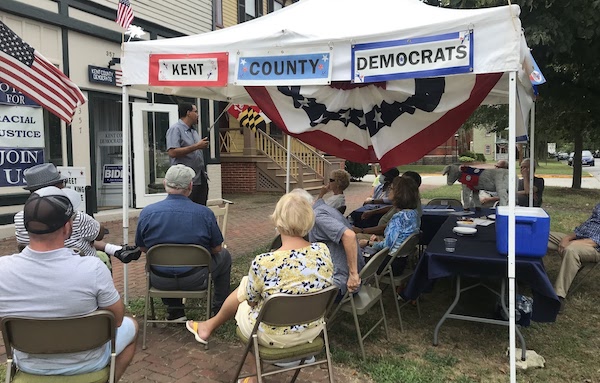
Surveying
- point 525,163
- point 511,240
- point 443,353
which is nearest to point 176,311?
point 443,353

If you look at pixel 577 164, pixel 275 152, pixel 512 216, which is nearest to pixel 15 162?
pixel 512 216

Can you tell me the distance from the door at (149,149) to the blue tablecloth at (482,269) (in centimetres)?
744

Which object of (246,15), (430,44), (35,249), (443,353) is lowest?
(443,353)

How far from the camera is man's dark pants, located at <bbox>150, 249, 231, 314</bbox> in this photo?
3711 mm

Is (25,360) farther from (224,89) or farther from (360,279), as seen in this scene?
(224,89)

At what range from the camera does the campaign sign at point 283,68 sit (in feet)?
11.8

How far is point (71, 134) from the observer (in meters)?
8.73

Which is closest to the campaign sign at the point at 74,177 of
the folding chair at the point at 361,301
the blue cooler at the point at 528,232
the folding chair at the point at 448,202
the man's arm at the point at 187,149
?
the man's arm at the point at 187,149

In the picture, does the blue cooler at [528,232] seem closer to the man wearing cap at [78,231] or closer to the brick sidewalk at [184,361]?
the brick sidewalk at [184,361]

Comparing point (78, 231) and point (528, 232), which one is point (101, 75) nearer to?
point (78, 231)

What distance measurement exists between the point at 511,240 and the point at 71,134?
813 centimetres

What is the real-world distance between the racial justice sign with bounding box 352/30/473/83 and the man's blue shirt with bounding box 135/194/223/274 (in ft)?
5.34

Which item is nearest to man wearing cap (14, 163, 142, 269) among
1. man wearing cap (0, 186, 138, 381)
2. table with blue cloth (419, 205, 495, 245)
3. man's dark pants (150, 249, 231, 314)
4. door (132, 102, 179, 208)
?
man's dark pants (150, 249, 231, 314)

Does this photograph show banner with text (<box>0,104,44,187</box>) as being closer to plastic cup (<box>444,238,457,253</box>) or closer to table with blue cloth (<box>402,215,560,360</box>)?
table with blue cloth (<box>402,215,560,360</box>)
